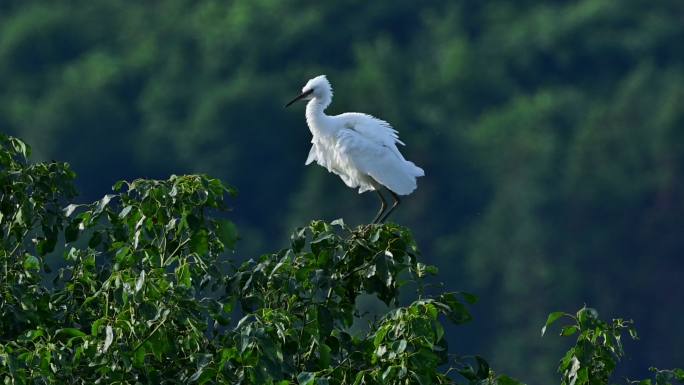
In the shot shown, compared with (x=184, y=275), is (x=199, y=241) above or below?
above

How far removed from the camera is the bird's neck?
10547 millimetres

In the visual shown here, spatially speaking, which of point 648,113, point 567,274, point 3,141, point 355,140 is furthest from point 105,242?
point 648,113

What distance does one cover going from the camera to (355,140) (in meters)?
10.4

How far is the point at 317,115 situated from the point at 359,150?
0.39m

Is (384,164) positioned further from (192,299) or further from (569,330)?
(192,299)

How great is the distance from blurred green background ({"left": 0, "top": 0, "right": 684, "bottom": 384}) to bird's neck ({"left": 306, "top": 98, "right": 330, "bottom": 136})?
27.2 meters

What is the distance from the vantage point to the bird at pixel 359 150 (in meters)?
10.2

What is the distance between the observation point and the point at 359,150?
406 inches

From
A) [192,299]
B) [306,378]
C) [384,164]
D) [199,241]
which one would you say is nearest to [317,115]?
[384,164]

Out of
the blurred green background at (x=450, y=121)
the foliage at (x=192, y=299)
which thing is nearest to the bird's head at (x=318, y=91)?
the foliage at (x=192, y=299)

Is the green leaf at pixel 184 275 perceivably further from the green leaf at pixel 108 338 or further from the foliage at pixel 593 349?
the foliage at pixel 593 349

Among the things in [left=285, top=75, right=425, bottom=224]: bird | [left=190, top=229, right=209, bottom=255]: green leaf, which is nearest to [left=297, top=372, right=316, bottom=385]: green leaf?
[left=190, top=229, right=209, bottom=255]: green leaf

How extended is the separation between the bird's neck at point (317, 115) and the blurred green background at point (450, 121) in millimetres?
27230

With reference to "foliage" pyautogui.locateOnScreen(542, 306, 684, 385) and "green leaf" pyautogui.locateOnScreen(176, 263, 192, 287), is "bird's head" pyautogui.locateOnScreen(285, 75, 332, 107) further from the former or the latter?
"foliage" pyautogui.locateOnScreen(542, 306, 684, 385)
